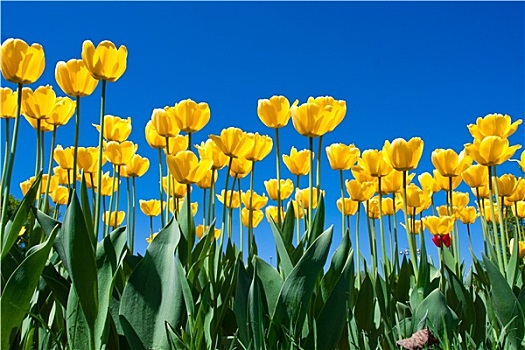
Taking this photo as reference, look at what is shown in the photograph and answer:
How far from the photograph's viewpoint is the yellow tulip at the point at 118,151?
281cm

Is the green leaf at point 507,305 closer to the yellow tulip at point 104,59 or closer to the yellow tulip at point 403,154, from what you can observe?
the yellow tulip at point 403,154

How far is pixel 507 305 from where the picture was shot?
2.57 metres

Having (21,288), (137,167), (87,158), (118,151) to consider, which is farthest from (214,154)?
(21,288)

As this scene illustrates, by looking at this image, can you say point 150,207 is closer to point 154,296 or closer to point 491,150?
point 154,296

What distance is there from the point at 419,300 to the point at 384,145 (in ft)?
2.60

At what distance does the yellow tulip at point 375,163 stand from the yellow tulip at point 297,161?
0.32m

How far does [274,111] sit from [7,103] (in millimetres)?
1250

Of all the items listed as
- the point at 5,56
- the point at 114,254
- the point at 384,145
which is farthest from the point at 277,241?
the point at 5,56

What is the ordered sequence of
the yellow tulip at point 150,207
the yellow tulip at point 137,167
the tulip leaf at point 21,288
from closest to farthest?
the tulip leaf at point 21,288 < the yellow tulip at point 137,167 < the yellow tulip at point 150,207

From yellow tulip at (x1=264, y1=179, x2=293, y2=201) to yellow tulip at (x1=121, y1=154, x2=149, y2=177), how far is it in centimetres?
82

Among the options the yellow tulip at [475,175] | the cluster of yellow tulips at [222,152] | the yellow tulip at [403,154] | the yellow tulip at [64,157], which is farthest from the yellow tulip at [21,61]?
the yellow tulip at [475,175]

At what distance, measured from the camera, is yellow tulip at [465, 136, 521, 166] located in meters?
2.83

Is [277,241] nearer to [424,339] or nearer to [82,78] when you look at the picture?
[424,339]

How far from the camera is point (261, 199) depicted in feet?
12.3
